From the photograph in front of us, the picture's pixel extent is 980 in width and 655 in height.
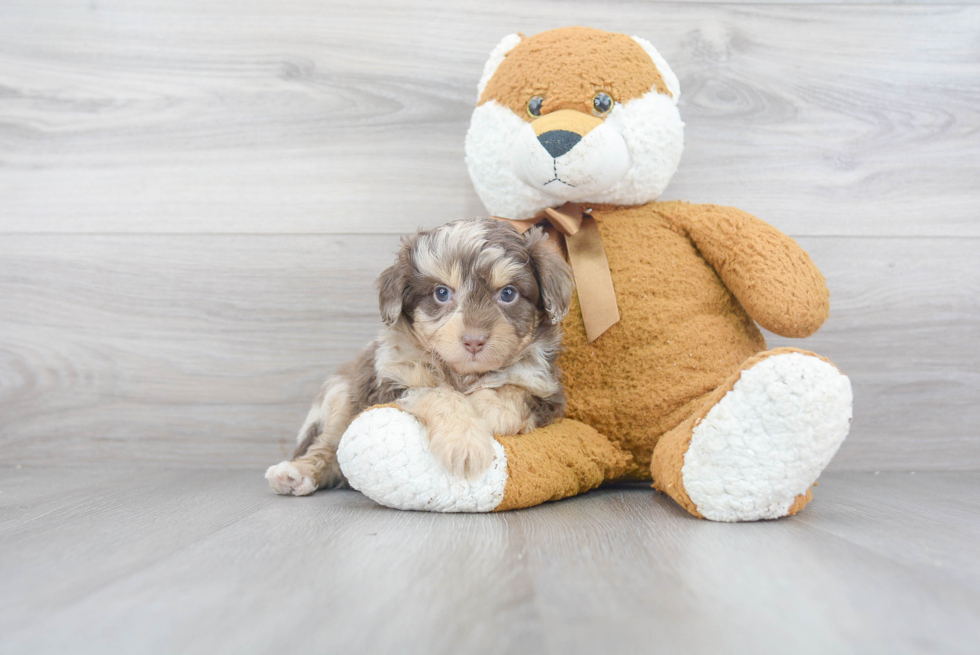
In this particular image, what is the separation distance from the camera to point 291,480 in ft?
5.03

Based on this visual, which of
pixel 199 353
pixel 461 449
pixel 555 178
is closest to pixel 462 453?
pixel 461 449

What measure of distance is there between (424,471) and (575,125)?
77 cm

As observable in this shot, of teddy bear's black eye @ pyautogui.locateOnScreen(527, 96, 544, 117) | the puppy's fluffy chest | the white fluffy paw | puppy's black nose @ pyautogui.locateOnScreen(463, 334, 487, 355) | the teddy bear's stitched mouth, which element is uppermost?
teddy bear's black eye @ pyautogui.locateOnScreen(527, 96, 544, 117)

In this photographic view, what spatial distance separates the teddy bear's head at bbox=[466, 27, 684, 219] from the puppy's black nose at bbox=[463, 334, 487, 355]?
16.0 inches

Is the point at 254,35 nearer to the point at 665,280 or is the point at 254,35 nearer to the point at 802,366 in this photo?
the point at 665,280

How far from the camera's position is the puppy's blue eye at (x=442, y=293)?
4.42 feet

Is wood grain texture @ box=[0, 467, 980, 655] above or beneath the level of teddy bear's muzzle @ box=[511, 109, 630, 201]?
beneath

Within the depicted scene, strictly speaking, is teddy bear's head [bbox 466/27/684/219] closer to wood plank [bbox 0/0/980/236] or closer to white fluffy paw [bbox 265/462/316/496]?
wood plank [bbox 0/0/980/236]

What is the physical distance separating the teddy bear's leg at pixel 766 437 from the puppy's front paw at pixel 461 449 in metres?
0.36

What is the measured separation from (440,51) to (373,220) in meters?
0.52

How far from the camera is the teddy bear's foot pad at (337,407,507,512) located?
125 cm

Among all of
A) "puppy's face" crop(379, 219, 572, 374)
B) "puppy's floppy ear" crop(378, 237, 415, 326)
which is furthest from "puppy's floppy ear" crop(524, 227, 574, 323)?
"puppy's floppy ear" crop(378, 237, 415, 326)

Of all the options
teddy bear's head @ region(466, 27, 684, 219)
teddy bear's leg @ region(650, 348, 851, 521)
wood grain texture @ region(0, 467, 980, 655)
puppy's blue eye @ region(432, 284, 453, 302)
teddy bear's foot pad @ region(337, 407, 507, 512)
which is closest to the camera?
wood grain texture @ region(0, 467, 980, 655)

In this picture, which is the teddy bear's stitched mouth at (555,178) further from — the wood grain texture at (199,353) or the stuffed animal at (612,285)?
the wood grain texture at (199,353)
